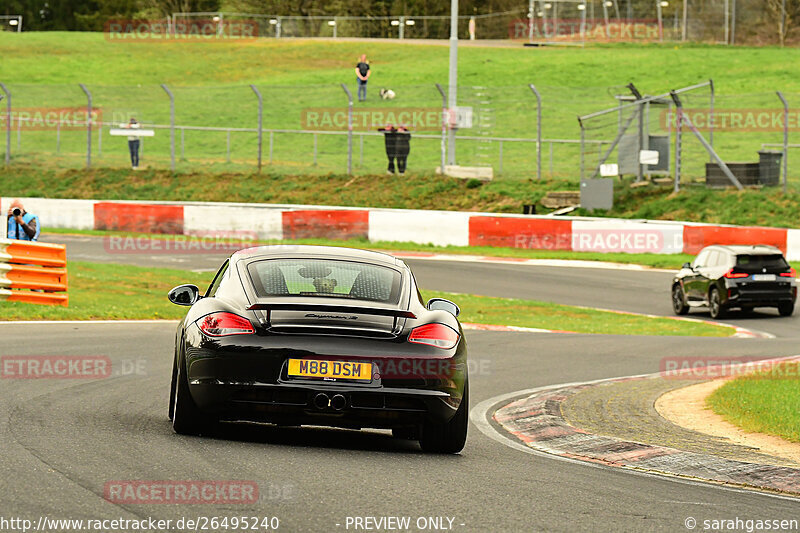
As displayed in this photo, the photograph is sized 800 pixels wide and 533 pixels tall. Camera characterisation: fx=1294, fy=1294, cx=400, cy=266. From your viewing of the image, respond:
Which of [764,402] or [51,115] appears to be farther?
[51,115]

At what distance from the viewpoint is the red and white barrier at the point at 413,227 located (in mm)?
30078

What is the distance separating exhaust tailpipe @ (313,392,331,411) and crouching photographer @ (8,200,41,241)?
1312 cm

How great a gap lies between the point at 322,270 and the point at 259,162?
103ft

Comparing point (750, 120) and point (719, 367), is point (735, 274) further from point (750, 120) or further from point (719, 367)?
point (750, 120)

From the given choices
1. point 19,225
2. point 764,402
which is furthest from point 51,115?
point 764,402

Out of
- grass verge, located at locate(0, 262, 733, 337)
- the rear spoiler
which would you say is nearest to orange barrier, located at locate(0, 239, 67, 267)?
grass verge, located at locate(0, 262, 733, 337)

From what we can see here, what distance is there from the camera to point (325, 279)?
8.54 metres

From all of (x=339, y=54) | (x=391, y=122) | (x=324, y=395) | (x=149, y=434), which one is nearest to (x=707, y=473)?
(x=324, y=395)

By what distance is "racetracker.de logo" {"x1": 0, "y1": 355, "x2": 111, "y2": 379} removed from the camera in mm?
11391

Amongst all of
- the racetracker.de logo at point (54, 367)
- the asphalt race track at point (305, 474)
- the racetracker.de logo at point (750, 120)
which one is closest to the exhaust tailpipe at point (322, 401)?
the asphalt race track at point (305, 474)

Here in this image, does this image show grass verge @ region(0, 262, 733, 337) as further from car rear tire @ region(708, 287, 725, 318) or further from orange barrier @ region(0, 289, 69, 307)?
car rear tire @ region(708, 287, 725, 318)

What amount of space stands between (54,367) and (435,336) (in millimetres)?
5159

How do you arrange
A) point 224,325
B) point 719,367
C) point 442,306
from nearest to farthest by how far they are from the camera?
point 224,325
point 442,306
point 719,367

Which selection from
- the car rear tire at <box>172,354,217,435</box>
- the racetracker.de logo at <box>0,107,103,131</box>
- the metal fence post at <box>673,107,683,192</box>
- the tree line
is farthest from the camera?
the tree line
